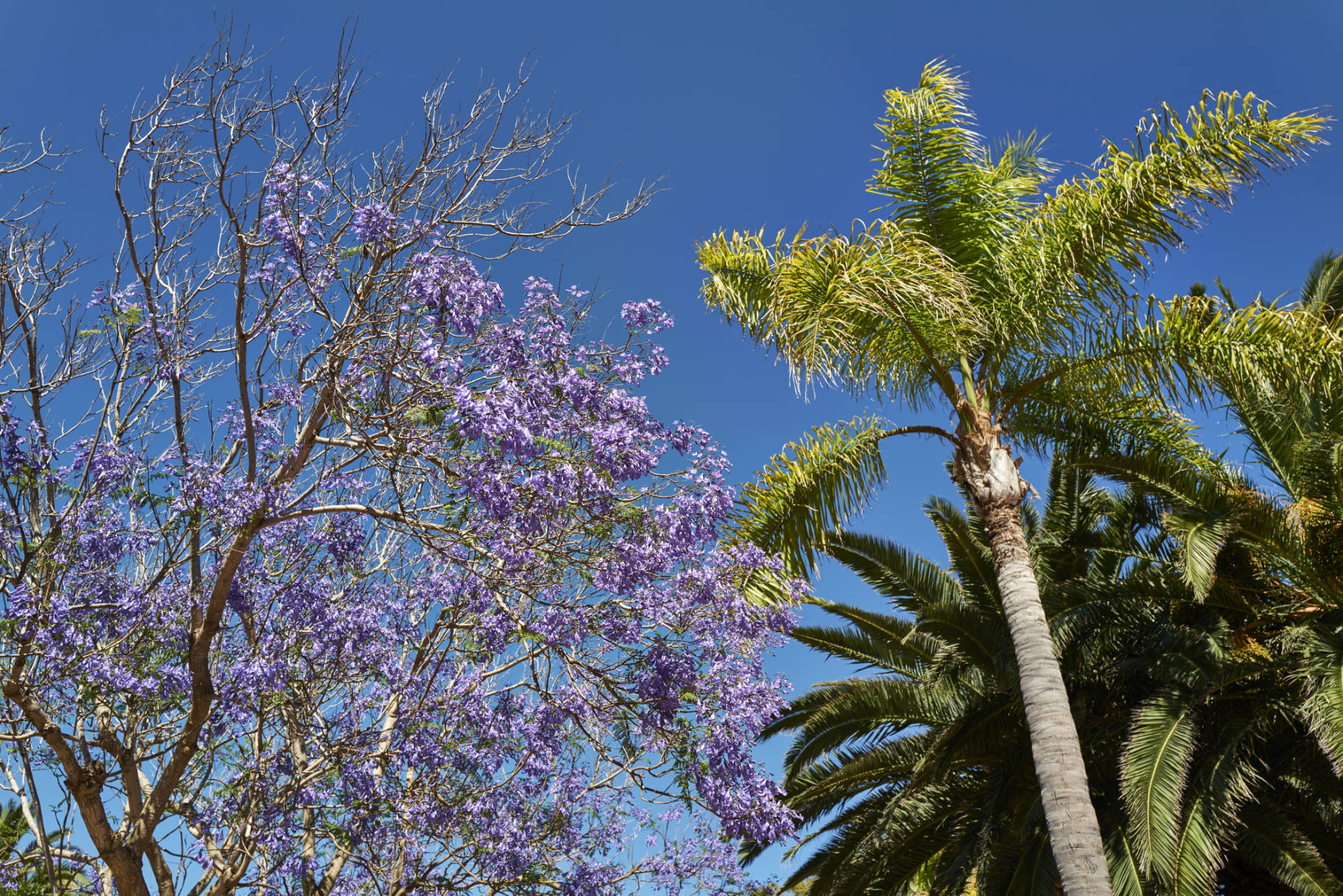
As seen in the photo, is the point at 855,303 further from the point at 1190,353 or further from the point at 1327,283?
the point at 1327,283

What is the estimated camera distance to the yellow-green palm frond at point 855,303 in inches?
397

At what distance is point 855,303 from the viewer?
10094 mm

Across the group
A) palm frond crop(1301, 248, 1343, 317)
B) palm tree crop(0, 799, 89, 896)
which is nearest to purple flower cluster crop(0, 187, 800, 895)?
palm tree crop(0, 799, 89, 896)

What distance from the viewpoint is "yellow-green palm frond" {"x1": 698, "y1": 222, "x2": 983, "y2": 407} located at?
397 inches

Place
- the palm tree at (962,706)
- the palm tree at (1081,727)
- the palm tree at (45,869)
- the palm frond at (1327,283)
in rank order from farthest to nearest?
the palm frond at (1327,283), the palm tree at (962,706), the palm tree at (1081,727), the palm tree at (45,869)

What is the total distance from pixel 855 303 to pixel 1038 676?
3751mm

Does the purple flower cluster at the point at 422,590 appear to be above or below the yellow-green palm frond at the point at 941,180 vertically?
below

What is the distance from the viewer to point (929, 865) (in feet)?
46.5

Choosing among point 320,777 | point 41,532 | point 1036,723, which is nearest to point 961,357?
point 1036,723

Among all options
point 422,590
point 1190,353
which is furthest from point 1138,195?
point 422,590

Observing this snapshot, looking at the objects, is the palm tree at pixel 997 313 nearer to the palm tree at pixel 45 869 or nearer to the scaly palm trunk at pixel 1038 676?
the scaly palm trunk at pixel 1038 676

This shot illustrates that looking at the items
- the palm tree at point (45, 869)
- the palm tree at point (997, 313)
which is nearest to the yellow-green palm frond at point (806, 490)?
the palm tree at point (997, 313)

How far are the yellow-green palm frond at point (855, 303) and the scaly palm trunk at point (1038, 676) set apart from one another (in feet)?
3.66

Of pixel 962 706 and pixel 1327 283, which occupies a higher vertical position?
pixel 1327 283
